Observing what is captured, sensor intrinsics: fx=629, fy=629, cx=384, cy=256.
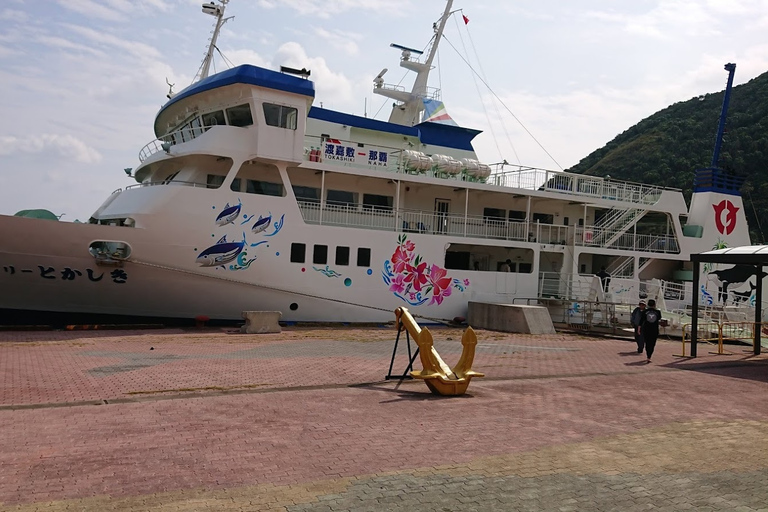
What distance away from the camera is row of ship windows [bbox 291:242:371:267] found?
18.0 m

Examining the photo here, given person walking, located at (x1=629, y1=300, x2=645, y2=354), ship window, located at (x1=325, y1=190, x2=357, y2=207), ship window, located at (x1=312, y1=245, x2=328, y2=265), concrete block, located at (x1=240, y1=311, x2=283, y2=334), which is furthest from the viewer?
ship window, located at (x1=325, y1=190, x2=357, y2=207)

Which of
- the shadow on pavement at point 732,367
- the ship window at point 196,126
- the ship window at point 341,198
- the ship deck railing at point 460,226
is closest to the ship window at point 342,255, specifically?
the ship deck railing at point 460,226

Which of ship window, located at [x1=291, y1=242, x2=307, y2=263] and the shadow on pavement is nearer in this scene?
the shadow on pavement

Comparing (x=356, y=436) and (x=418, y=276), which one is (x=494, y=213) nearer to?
(x=418, y=276)

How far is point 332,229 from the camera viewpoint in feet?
60.9

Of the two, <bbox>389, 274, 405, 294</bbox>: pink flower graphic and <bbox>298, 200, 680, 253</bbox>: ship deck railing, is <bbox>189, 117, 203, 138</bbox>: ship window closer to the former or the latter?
<bbox>298, 200, 680, 253</bbox>: ship deck railing

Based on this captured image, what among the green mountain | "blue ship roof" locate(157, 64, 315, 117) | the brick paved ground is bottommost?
the brick paved ground

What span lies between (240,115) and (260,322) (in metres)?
5.94

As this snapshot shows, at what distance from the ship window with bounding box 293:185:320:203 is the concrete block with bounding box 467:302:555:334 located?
20.7 ft

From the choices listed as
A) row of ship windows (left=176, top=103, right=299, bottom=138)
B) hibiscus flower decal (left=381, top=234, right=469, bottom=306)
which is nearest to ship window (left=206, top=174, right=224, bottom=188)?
row of ship windows (left=176, top=103, right=299, bottom=138)

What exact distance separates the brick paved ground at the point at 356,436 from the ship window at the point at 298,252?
5943mm

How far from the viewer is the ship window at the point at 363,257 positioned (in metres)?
19.0

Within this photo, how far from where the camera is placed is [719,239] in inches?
1043

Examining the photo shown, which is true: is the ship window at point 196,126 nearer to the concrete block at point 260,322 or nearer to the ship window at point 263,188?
the ship window at point 263,188
